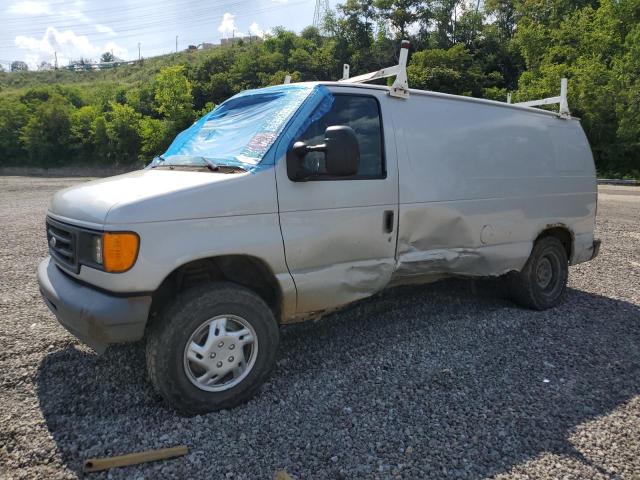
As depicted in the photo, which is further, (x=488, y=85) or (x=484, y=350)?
(x=488, y=85)

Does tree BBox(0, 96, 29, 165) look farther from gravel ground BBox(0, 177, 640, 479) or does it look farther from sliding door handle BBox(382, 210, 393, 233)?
sliding door handle BBox(382, 210, 393, 233)

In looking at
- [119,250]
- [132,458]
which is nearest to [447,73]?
[119,250]

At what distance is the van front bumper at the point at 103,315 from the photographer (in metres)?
2.82

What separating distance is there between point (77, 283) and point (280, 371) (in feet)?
5.20

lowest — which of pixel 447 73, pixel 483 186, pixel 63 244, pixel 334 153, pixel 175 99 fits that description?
pixel 63 244

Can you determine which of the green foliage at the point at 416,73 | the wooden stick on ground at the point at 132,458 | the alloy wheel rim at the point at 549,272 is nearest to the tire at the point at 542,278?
the alloy wheel rim at the point at 549,272

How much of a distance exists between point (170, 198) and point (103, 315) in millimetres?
782

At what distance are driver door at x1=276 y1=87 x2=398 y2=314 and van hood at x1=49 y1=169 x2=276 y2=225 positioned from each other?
221 millimetres

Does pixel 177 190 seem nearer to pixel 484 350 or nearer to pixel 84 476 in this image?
pixel 84 476

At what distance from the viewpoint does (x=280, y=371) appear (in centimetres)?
376

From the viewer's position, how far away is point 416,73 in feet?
131

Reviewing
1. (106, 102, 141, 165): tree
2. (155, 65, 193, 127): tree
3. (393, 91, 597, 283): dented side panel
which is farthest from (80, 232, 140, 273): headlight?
(106, 102, 141, 165): tree

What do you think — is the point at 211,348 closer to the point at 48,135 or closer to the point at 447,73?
the point at 447,73

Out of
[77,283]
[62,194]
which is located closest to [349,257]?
[77,283]
